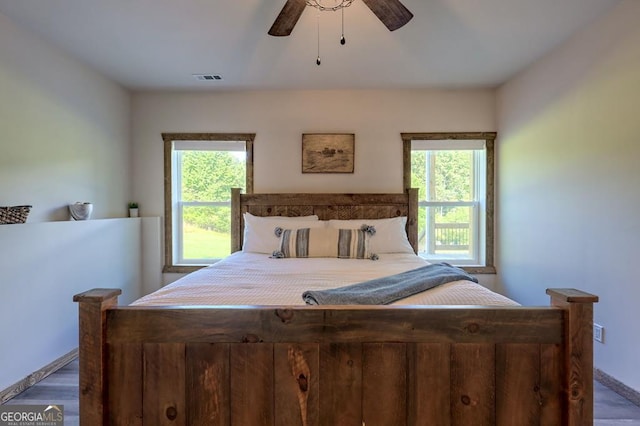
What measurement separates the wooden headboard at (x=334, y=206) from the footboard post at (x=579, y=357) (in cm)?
251

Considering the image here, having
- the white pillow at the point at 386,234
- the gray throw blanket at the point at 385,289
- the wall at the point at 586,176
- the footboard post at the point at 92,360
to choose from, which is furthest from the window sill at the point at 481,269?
the footboard post at the point at 92,360

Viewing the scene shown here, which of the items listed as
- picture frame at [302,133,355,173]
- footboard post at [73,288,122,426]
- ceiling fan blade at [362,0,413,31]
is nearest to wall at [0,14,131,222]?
footboard post at [73,288,122,426]

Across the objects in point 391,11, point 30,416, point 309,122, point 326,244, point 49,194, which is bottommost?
point 30,416

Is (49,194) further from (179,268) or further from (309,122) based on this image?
(309,122)

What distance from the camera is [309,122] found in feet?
12.2

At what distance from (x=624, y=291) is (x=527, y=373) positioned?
5.47ft

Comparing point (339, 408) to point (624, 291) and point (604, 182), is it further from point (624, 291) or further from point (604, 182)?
point (604, 182)

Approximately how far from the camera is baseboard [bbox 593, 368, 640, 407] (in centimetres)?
204

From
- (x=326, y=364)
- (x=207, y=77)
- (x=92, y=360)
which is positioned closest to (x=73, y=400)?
(x=92, y=360)

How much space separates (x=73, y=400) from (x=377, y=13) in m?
3.09

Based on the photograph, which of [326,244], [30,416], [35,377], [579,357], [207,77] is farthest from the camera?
[207,77]

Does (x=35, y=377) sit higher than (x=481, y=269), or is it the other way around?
(x=481, y=269)

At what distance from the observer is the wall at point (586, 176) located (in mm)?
2113

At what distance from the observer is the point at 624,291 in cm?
214
